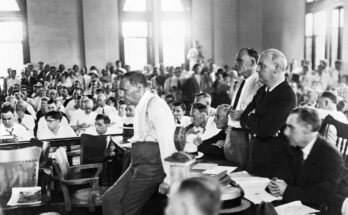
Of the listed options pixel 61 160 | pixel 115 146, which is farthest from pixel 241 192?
pixel 115 146

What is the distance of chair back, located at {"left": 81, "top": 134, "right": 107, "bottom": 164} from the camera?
18.4ft

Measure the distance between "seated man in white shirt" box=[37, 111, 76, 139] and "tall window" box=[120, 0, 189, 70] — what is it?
8444mm

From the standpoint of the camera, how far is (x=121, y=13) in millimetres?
15117

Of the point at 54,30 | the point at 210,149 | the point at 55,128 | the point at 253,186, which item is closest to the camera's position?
the point at 253,186

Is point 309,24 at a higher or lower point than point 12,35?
higher

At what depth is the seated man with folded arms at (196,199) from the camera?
63.8 inches

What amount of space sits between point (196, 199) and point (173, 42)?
1424cm

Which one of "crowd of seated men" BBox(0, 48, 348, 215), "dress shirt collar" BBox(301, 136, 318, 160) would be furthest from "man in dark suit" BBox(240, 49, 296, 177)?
"dress shirt collar" BBox(301, 136, 318, 160)

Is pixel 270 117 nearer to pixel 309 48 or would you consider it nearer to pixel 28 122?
pixel 28 122

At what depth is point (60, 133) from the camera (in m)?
6.91

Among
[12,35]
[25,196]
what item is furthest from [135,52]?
[25,196]

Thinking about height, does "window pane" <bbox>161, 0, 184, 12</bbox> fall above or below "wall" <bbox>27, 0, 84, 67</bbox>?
above

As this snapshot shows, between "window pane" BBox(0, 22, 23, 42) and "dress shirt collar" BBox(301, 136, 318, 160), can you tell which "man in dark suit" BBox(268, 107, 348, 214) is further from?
"window pane" BBox(0, 22, 23, 42)

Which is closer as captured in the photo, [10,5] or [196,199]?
[196,199]
